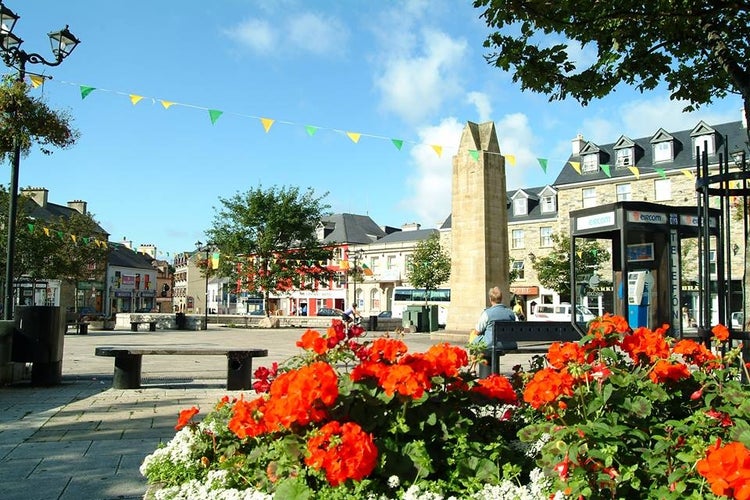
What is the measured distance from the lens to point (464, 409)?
11.1ft

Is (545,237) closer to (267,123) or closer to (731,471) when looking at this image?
(267,123)

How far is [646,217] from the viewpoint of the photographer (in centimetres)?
1086

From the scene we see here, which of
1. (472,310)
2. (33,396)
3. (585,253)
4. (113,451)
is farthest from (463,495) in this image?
(585,253)

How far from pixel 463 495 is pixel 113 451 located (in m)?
3.92

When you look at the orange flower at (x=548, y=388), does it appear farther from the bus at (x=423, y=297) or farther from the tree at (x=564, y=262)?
the tree at (x=564, y=262)

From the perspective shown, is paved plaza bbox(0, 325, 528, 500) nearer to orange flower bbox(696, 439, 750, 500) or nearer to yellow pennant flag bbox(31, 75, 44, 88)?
orange flower bbox(696, 439, 750, 500)

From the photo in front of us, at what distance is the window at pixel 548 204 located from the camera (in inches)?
2077

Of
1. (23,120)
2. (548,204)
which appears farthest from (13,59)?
(548,204)

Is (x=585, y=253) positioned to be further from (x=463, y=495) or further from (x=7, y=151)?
(x=463, y=495)

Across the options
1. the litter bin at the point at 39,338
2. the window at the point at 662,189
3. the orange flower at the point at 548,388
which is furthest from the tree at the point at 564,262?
the orange flower at the point at 548,388

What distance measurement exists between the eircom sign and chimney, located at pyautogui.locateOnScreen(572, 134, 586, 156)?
43026mm

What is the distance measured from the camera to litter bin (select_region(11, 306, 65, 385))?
31.0 ft

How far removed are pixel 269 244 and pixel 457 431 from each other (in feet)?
123

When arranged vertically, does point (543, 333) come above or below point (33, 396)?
above
